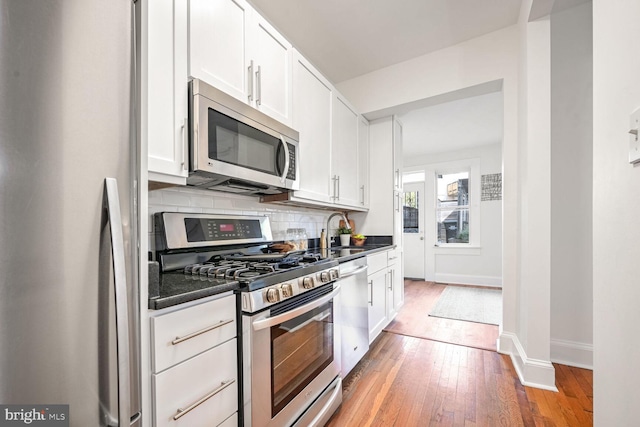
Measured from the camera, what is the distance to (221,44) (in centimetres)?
144

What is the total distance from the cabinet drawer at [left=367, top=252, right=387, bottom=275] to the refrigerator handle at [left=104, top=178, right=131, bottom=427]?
1.90 m

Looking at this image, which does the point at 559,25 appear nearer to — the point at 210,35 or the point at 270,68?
the point at 270,68

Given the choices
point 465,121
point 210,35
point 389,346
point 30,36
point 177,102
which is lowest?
point 389,346

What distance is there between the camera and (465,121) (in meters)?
4.06

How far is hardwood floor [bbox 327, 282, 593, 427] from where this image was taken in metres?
1.62

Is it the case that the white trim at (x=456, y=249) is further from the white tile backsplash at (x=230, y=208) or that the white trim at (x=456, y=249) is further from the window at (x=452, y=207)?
the white tile backsplash at (x=230, y=208)

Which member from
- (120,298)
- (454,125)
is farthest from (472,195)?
(120,298)

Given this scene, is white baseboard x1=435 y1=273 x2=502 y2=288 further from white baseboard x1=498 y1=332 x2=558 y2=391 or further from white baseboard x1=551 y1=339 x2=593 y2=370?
white baseboard x1=498 y1=332 x2=558 y2=391

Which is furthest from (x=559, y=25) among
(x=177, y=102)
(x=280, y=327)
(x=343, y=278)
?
(x=280, y=327)

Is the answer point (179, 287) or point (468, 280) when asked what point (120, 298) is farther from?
point (468, 280)

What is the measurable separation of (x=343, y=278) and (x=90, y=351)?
1439mm

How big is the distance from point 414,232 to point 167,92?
18.4 feet

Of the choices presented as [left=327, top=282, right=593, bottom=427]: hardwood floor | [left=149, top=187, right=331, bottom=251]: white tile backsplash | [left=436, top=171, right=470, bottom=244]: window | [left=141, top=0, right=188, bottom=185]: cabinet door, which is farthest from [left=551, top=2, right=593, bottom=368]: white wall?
[left=436, top=171, right=470, bottom=244]: window

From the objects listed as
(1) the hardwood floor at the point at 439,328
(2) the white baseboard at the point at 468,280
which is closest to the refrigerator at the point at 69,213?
(1) the hardwood floor at the point at 439,328
